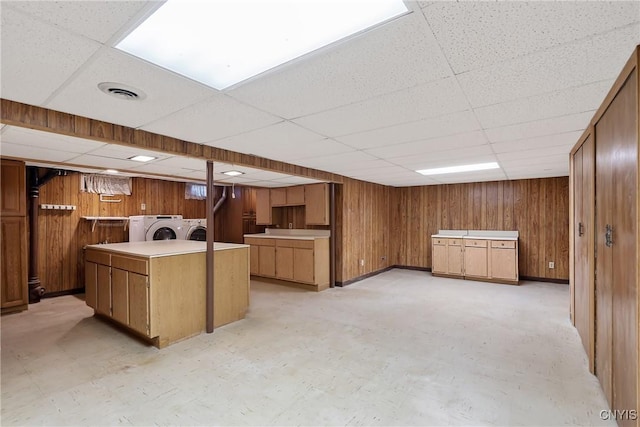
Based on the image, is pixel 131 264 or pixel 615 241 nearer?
pixel 615 241

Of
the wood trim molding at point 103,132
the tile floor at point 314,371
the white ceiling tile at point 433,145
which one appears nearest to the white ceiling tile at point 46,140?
the wood trim molding at point 103,132

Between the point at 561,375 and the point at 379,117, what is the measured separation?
253cm

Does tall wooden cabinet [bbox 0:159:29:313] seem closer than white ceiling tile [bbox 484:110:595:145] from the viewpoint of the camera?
No

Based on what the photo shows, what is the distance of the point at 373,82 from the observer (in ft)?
5.79

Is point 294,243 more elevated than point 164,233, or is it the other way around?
point 164,233

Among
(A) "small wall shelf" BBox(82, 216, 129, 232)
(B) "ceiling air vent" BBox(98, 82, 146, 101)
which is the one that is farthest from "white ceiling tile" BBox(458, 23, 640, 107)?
(A) "small wall shelf" BBox(82, 216, 129, 232)

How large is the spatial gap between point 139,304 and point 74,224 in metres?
3.28

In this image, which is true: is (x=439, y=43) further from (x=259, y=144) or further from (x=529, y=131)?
(x=259, y=144)

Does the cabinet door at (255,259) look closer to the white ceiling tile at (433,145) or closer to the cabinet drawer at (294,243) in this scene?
the cabinet drawer at (294,243)

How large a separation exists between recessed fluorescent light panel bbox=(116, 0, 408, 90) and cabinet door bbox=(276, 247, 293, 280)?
4385 millimetres

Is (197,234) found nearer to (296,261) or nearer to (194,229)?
(194,229)

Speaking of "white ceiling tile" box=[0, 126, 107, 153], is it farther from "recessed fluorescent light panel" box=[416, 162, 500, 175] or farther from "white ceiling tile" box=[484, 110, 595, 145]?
"recessed fluorescent light panel" box=[416, 162, 500, 175]

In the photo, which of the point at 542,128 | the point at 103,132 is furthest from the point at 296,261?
the point at 542,128

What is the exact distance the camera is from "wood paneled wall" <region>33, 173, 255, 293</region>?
4922 millimetres
